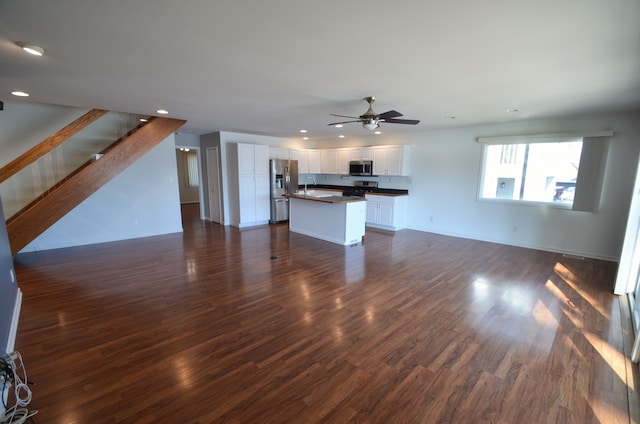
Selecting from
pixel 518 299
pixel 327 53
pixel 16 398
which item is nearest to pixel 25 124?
pixel 16 398

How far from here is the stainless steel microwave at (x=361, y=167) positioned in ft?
24.2

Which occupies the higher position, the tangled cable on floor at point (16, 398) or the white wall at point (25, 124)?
the white wall at point (25, 124)

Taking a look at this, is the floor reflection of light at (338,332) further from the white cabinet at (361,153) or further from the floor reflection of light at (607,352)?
the white cabinet at (361,153)

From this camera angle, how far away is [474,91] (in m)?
3.33

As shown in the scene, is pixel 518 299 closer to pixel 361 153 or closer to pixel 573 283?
pixel 573 283

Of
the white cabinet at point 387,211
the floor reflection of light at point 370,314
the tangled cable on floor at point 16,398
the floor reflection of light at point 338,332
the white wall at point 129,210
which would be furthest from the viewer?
the white cabinet at point 387,211

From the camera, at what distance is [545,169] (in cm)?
518

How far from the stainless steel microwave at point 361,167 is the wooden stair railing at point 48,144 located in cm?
566

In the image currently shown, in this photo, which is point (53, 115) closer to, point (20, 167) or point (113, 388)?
point (20, 167)

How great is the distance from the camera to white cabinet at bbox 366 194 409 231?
6727mm

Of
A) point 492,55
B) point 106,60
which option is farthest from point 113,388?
point 492,55

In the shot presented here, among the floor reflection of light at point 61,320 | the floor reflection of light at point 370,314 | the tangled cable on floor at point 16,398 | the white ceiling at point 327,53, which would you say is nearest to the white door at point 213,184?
the white ceiling at point 327,53

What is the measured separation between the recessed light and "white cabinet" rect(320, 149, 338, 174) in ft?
21.6

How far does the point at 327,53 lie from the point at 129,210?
5.56 m
